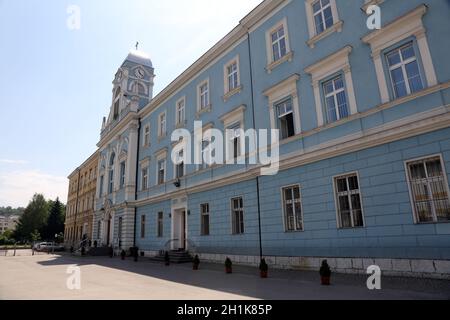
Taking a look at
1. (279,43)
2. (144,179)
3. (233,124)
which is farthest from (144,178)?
(279,43)

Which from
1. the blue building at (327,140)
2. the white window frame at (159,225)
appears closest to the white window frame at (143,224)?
the white window frame at (159,225)

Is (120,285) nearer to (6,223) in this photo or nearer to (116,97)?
(116,97)

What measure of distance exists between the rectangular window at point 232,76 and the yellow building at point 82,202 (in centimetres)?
2706

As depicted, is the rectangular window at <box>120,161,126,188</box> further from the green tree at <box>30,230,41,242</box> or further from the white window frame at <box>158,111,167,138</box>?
the green tree at <box>30,230,41,242</box>

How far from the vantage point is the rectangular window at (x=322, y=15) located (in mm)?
13008

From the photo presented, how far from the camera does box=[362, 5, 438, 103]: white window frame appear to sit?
959cm

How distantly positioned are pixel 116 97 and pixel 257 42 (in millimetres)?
22455

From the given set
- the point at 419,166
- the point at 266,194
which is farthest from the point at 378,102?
the point at 266,194

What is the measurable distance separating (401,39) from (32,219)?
84.0 meters

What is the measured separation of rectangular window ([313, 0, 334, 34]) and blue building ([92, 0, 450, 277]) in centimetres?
6

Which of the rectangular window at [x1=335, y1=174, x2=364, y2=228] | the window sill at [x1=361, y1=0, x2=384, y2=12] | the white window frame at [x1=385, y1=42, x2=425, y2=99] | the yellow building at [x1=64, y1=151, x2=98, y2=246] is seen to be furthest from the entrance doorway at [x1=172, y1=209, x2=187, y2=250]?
the yellow building at [x1=64, y1=151, x2=98, y2=246]
